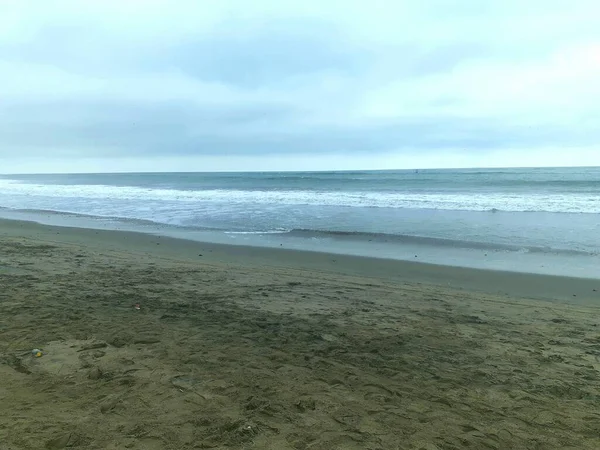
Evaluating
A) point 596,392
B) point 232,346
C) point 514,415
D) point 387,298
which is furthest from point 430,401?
point 387,298

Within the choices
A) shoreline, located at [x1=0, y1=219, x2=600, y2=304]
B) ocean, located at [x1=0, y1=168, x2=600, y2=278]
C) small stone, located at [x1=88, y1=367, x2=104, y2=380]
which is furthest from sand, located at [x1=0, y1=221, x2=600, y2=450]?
ocean, located at [x1=0, y1=168, x2=600, y2=278]

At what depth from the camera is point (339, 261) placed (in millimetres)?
10383

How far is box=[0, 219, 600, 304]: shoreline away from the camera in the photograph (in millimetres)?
7969

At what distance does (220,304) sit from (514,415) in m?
4.24

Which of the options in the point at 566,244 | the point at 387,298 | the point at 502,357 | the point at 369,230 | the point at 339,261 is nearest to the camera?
the point at 502,357

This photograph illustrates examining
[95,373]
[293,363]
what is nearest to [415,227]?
[293,363]

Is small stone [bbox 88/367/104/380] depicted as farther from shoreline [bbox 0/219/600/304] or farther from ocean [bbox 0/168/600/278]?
ocean [bbox 0/168/600/278]

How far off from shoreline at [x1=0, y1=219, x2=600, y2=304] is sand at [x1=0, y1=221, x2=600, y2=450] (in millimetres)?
140

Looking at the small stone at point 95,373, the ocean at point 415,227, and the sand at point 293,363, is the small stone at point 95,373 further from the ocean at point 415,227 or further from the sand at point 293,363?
the ocean at point 415,227

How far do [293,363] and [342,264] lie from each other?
588 centimetres

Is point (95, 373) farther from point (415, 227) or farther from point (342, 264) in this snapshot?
point (415, 227)

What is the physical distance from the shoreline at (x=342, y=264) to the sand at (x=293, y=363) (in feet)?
0.46

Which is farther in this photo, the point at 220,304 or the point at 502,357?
the point at 220,304

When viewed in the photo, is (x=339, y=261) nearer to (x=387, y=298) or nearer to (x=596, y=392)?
(x=387, y=298)
